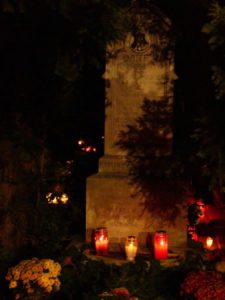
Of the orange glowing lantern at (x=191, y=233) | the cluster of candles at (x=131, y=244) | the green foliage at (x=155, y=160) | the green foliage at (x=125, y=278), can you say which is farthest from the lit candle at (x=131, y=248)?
the orange glowing lantern at (x=191, y=233)

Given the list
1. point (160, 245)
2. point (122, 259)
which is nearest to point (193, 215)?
point (160, 245)

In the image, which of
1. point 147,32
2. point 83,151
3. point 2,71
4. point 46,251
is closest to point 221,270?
point 46,251

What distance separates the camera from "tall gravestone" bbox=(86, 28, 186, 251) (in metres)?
5.98

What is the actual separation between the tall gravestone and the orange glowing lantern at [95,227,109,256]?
41 centimetres

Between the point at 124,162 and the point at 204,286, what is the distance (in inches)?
91.5

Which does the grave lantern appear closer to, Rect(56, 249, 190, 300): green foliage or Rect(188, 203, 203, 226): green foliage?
Rect(56, 249, 190, 300): green foliage

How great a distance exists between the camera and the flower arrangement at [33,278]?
15.3 ft

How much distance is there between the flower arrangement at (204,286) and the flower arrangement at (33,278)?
1469 millimetres

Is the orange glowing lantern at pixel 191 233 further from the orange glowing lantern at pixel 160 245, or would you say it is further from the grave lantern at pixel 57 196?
the orange glowing lantern at pixel 160 245

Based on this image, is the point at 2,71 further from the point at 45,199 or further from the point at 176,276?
the point at 176,276

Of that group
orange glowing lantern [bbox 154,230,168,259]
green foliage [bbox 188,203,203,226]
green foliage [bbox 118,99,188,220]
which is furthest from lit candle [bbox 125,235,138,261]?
green foliage [bbox 188,203,203,226]

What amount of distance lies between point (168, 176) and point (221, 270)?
1.46 metres

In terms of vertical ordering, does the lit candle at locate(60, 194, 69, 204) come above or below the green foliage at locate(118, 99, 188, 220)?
below

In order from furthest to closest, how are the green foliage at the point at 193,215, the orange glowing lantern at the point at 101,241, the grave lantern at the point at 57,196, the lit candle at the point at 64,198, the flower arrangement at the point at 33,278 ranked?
the green foliage at the point at 193,215, the lit candle at the point at 64,198, the grave lantern at the point at 57,196, the orange glowing lantern at the point at 101,241, the flower arrangement at the point at 33,278
